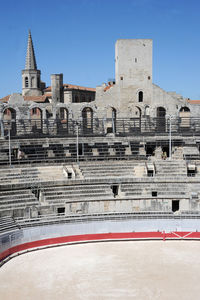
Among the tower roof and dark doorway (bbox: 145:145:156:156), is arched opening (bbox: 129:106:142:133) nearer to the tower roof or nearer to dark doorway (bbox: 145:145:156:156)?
dark doorway (bbox: 145:145:156:156)

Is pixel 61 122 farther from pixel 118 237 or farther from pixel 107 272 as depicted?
pixel 107 272

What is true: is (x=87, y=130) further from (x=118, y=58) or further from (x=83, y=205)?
(x=83, y=205)

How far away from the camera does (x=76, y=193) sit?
84.4 feet

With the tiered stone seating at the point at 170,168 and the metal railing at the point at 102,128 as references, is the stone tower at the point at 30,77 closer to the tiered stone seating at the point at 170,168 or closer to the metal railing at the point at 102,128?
the metal railing at the point at 102,128

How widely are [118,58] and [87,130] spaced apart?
8982mm

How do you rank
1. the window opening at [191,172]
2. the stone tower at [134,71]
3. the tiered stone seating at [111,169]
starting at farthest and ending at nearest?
the stone tower at [134,71] → the window opening at [191,172] → the tiered stone seating at [111,169]

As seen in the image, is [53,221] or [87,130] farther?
[87,130]

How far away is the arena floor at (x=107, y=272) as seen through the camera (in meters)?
14.6

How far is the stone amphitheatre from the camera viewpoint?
1680 centimetres

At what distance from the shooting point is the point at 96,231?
21.7 meters

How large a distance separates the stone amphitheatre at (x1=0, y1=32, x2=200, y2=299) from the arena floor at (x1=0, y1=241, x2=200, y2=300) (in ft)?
0.16

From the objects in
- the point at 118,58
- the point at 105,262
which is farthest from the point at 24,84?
the point at 105,262

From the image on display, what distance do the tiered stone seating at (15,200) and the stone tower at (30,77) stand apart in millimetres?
49919

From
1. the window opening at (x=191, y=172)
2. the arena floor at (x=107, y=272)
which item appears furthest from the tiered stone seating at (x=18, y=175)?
the window opening at (x=191, y=172)
